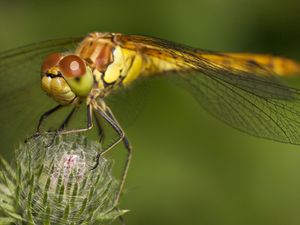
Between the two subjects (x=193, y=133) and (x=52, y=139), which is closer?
(x=52, y=139)

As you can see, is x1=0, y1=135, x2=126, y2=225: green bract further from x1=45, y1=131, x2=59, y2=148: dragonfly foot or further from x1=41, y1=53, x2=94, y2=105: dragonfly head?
x1=41, y1=53, x2=94, y2=105: dragonfly head

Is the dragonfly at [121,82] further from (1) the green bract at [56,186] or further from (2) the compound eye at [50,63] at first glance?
(1) the green bract at [56,186]

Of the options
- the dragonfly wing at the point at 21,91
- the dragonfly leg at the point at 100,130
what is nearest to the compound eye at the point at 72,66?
the dragonfly leg at the point at 100,130

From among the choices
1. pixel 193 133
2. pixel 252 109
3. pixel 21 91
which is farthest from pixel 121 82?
pixel 193 133

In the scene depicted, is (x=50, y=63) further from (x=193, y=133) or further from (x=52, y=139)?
(x=193, y=133)

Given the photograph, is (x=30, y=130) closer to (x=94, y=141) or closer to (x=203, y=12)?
(x=94, y=141)

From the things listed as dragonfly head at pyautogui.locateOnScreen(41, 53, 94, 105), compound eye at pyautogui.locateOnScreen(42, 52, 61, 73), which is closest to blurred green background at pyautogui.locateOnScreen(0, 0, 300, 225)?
dragonfly head at pyautogui.locateOnScreen(41, 53, 94, 105)

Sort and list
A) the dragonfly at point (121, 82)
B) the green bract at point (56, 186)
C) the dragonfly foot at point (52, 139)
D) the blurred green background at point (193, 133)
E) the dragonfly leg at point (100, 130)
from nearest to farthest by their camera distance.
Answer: the green bract at point (56, 186) < the dragonfly foot at point (52, 139) < the dragonfly at point (121, 82) < the dragonfly leg at point (100, 130) < the blurred green background at point (193, 133)
